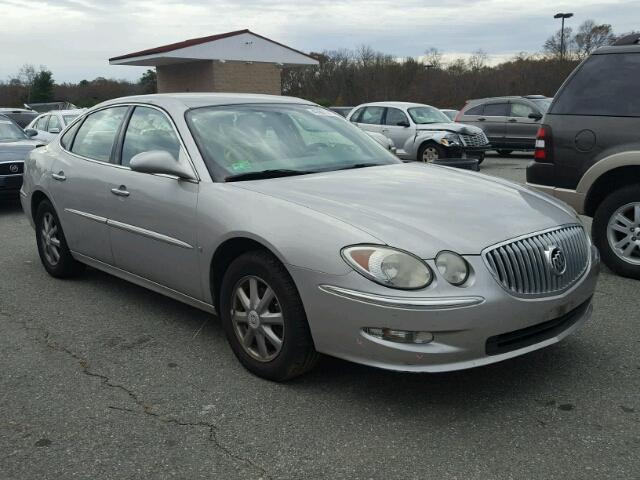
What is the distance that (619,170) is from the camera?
5383 mm

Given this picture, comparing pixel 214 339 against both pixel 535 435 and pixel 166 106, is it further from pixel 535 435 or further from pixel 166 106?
pixel 535 435

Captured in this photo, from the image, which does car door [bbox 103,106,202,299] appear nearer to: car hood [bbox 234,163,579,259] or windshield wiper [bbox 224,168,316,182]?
windshield wiper [bbox 224,168,316,182]

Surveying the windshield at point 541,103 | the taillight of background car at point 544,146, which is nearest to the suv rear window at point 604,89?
the taillight of background car at point 544,146

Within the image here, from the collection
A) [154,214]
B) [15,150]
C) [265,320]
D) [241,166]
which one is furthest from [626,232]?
[15,150]

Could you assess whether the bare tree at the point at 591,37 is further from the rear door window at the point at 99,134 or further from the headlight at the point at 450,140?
the rear door window at the point at 99,134

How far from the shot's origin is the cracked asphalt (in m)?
2.73

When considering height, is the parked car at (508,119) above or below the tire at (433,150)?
above

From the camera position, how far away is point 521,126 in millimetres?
17203

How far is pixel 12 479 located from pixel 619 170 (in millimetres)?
4889

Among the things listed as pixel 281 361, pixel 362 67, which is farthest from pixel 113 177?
pixel 362 67

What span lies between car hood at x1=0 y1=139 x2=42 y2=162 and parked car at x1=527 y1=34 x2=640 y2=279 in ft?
25.0

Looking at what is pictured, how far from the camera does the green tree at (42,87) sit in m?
68.5

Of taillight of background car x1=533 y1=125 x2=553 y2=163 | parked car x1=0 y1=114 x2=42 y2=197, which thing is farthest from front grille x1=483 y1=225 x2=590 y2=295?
parked car x1=0 y1=114 x2=42 y2=197

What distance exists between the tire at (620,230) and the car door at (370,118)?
10.6 meters
